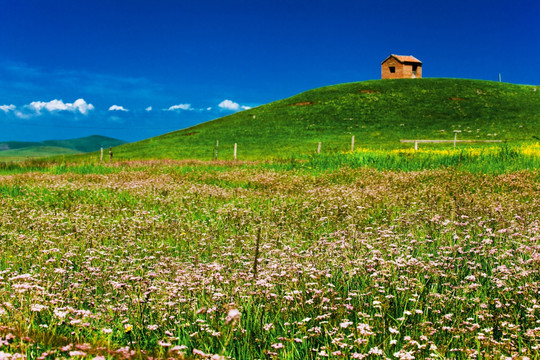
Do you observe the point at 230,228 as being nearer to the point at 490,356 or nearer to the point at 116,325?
the point at 116,325

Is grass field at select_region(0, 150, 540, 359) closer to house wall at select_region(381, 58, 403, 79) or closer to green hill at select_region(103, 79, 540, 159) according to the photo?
green hill at select_region(103, 79, 540, 159)

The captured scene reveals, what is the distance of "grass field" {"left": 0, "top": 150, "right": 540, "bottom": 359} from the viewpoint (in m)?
3.11

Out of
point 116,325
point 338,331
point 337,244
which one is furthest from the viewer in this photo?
point 337,244

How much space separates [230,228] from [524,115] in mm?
74130

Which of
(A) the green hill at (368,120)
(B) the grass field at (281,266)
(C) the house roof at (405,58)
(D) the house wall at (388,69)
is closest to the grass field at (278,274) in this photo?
(B) the grass field at (281,266)

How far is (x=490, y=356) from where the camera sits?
9.20 ft

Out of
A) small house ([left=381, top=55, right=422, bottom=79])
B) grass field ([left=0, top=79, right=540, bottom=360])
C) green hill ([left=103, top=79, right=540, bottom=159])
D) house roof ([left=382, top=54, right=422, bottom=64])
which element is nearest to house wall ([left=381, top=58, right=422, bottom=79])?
small house ([left=381, top=55, right=422, bottom=79])

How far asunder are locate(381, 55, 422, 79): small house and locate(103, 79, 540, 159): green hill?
1405 cm

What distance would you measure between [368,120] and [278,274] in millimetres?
67741

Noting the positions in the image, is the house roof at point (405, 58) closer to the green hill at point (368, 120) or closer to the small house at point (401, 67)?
the small house at point (401, 67)

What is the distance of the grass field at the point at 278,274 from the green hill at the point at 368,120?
34300 millimetres

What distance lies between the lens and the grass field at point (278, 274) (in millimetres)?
3105

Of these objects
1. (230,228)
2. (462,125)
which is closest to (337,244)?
(230,228)

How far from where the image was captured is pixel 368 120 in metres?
68.9
